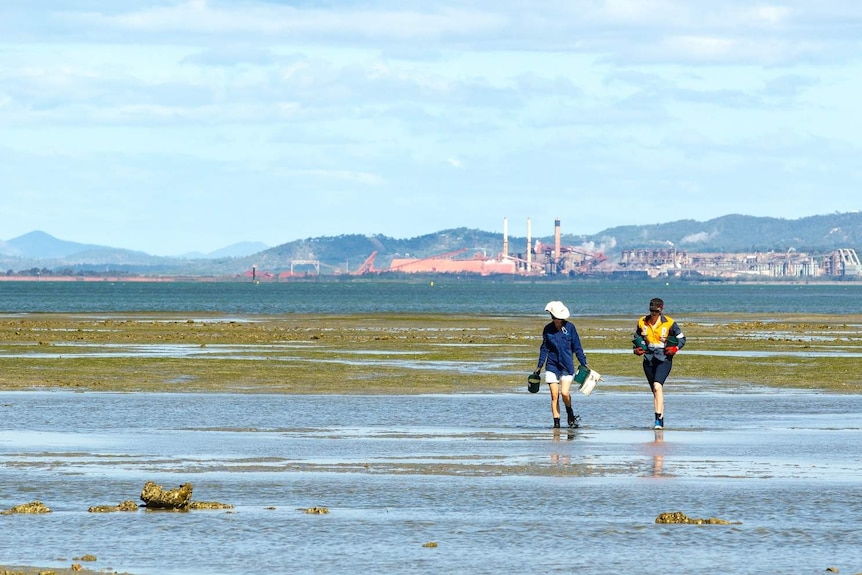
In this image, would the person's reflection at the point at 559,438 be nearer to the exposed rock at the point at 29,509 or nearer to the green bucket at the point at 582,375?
the green bucket at the point at 582,375

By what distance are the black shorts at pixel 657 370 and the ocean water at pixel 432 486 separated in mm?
869

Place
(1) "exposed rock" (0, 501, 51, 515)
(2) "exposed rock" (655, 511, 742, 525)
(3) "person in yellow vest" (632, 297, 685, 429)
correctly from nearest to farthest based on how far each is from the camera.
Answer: (2) "exposed rock" (655, 511, 742, 525), (1) "exposed rock" (0, 501, 51, 515), (3) "person in yellow vest" (632, 297, 685, 429)

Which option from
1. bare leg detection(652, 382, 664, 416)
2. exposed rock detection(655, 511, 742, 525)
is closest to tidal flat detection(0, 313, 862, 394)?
bare leg detection(652, 382, 664, 416)

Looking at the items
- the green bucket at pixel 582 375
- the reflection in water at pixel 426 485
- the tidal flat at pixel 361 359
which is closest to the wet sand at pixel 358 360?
the tidal flat at pixel 361 359

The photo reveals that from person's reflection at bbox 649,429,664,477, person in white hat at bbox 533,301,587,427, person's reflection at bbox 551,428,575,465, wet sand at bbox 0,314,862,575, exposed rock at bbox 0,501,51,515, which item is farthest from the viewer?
wet sand at bbox 0,314,862,575

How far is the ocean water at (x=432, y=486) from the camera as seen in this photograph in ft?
39.0

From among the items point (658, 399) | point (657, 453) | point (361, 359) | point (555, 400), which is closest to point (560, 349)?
point (555, 400)

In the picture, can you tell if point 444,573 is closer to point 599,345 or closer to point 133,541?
point 133,541

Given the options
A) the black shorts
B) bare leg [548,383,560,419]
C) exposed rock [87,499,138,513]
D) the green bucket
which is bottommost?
exposed rock [87,499,138,513]

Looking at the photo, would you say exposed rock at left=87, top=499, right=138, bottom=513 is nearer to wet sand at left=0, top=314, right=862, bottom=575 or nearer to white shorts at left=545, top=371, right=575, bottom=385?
wet sand at left=0, top=314, right=862, bottom=575

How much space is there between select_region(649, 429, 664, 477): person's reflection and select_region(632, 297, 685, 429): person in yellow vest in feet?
2.05

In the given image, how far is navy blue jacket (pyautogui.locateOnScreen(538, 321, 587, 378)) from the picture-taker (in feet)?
73.8

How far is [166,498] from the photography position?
556 inches

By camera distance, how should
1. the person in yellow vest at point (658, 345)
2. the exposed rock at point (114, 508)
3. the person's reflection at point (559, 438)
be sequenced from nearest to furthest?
the exposed rock at point (114, 508) < the person's reflection at point (559, 438) < the person in yellow vest at point (658, 345)
